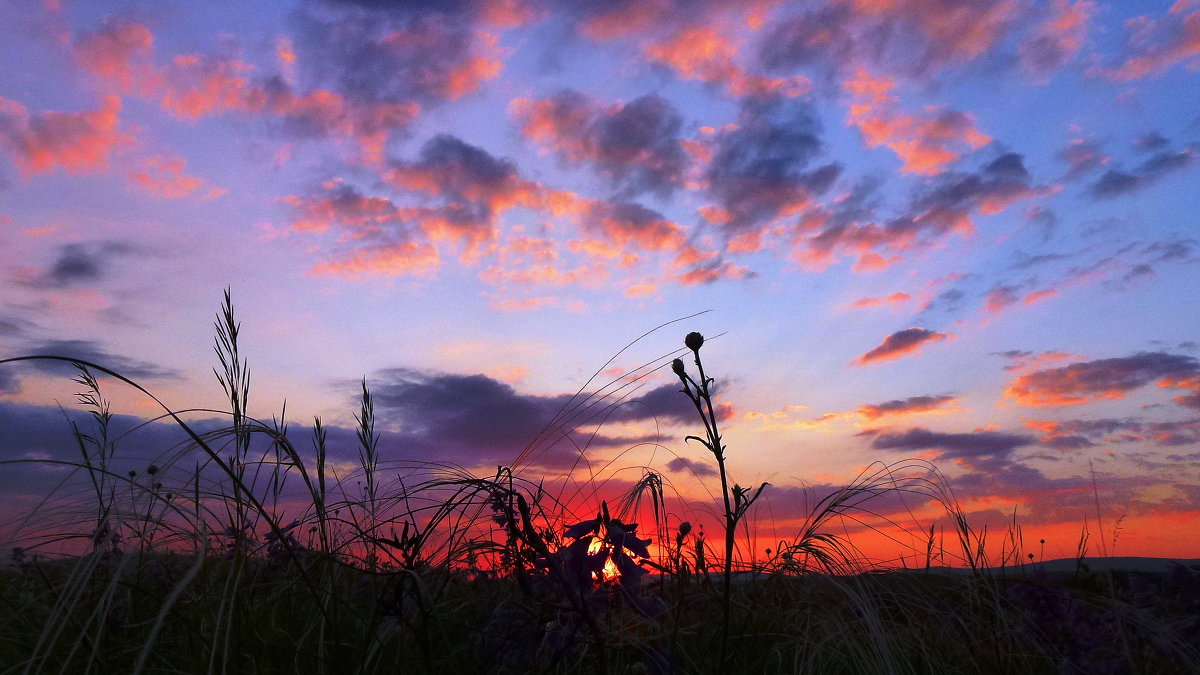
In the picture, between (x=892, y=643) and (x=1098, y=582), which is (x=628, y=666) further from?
(x=1098, y=582)

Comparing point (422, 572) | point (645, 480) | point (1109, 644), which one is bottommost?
point (1109, 644)

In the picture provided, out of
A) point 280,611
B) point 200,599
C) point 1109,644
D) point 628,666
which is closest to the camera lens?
point 628,666

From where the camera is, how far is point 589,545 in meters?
2.07

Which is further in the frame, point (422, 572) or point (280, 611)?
point (280, 611)

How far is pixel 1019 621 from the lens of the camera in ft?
11.2

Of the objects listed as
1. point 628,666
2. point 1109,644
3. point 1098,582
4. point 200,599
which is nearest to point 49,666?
point 200,599

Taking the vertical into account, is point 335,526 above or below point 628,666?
above

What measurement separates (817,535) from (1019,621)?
3.47ft

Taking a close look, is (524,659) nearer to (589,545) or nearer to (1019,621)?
(589,545)

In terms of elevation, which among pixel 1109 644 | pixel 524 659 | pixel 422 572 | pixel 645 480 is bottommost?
pixel 1109 644

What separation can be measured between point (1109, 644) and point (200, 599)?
3948 mm

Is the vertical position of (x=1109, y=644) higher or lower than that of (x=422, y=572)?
lower

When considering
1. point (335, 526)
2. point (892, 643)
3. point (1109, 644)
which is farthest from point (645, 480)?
point (1109, 644)

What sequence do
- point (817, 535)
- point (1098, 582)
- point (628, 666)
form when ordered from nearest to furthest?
1. point (628, 666)
2. point (817, 535)
3. point (1098, 582)
